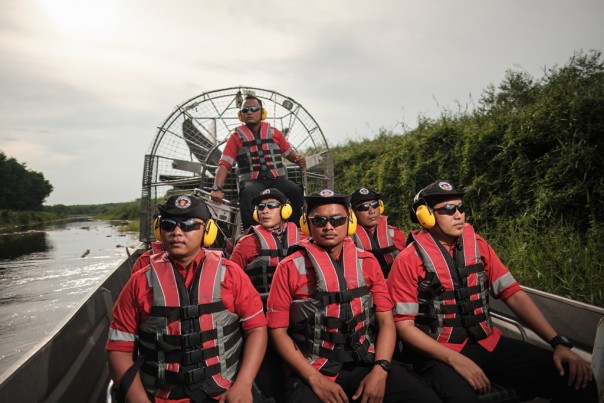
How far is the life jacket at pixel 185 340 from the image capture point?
2.01 metres

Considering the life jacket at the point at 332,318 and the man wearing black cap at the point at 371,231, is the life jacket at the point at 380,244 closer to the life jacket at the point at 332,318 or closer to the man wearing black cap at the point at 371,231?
the man wearing black cap at the point at 371,231

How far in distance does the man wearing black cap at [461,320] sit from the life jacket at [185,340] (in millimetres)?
1148

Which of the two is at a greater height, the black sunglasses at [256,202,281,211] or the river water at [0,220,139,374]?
the black sunglasses at [256,202,281,211]

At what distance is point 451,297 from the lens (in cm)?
246

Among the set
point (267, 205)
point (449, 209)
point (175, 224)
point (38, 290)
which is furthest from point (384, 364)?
point (38, 290)

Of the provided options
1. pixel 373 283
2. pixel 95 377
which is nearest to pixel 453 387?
pixel 373 283

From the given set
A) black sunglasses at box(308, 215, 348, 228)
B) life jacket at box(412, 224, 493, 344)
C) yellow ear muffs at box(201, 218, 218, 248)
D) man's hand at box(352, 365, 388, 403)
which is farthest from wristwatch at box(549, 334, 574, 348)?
yellow ear muffs at box(201, 218, 218, 248)

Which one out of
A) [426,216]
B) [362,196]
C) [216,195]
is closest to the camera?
[426,216]

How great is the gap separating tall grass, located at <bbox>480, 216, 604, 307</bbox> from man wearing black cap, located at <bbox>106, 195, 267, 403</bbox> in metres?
3.12

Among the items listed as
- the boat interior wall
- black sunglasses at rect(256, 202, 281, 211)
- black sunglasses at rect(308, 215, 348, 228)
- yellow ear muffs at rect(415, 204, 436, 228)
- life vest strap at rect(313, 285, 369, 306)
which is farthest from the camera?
black sunglasses at rect(256, 202, 281, 211)

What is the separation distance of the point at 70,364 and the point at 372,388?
7.19 feet

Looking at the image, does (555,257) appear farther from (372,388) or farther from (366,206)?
(372,388)

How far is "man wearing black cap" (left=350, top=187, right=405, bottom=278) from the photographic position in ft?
13.6

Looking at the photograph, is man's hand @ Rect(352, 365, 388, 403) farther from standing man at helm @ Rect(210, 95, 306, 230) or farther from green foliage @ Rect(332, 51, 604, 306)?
standing man at helm @ Rect(210, 95, 306, 230)
